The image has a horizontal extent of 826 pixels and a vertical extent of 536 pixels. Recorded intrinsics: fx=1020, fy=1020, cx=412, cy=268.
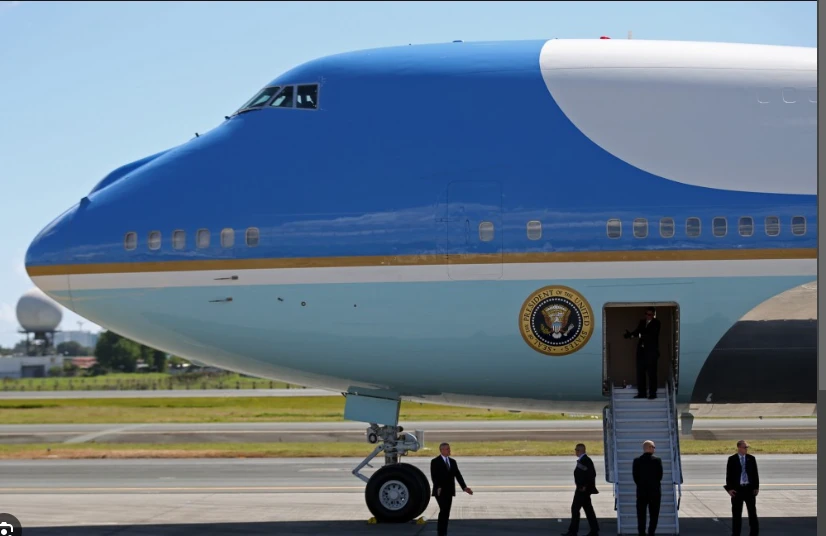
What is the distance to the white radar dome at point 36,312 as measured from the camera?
124 metres

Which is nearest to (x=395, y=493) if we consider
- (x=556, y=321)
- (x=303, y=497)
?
(x=556, y=321)

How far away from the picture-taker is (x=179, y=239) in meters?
16.5

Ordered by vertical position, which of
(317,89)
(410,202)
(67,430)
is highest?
(317,89)

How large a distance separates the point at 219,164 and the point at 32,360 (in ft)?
414

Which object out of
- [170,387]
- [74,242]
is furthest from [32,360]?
[74,242]

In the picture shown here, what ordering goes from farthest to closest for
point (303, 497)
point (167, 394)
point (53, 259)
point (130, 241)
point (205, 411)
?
point (167, 394) < point (205, 411) < point (303, 497) < point (53, 259) < point (130, 241)

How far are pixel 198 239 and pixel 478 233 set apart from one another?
14.9 feet

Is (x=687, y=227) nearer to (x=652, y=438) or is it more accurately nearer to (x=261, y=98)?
A: (x=652, y=438)

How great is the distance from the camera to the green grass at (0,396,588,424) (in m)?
44.7

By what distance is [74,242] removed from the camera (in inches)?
664

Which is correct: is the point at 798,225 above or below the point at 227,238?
above

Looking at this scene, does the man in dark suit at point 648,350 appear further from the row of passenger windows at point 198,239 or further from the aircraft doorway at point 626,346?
the row of passenger windows at point 198,239

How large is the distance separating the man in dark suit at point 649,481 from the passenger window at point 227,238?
7162 mm

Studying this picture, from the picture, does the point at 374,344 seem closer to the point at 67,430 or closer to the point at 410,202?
the point at 410,202
